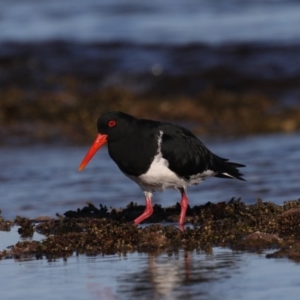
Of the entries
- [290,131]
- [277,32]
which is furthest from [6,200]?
[277,32]

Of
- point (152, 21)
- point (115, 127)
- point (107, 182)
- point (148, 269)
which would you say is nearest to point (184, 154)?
point (115, 127)

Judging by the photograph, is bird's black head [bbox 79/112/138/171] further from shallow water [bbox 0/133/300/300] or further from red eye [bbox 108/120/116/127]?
shallow water [bbox 0/133/300/300]

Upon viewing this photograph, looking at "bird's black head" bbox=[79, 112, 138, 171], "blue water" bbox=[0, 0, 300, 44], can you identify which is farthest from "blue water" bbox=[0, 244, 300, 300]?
"blue water" bbox=[0, 0, 300, 44]

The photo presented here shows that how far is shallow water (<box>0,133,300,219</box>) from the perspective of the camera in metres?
9.25

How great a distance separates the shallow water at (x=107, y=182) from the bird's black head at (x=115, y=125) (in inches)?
76.7

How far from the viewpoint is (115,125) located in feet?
23.1

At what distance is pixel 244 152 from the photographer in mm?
12320

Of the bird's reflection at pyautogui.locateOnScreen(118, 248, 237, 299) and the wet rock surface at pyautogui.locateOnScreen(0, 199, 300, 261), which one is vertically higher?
the wet rock surface at pyautogui.locateOnScreen(0, 199, 300, 261)

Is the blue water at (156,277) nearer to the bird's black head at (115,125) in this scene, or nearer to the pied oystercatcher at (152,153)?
the pied oystercatcher at (152,153)

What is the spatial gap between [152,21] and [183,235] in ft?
61.0

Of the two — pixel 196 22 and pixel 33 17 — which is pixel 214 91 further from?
pixel 33 17

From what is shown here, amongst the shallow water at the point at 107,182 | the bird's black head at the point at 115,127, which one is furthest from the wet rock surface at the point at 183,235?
the shallow water at the point at 107,182

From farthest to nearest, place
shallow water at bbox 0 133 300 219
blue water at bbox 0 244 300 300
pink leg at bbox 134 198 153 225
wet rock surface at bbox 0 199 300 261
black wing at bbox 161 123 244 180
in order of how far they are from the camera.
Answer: shallow water at bbox 0 133 300 219 < pink leg at bbox 134 198 153 225 < black wing at bbox 161 123 244 180 < wet rock surface at bbox 0 199 300 261 < blue water at bbox 0 244 300 300

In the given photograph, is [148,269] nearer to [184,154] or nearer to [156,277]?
[156,277]
